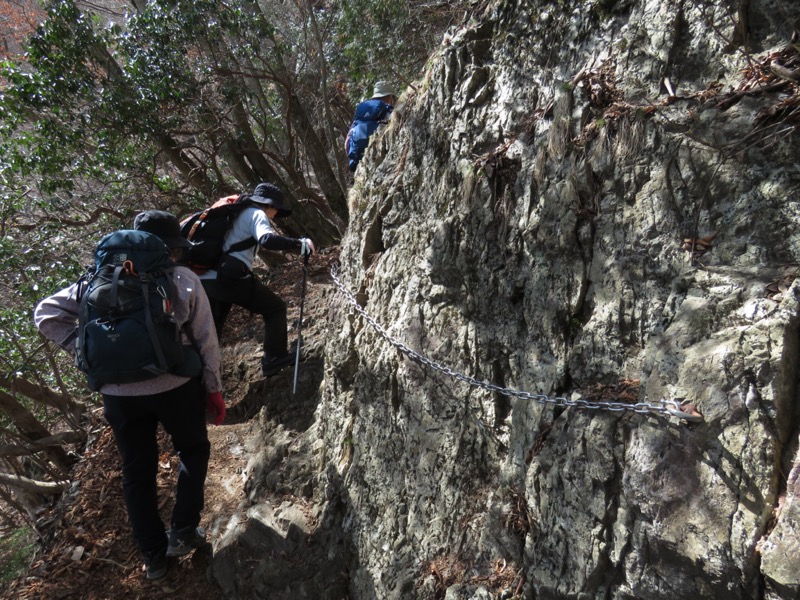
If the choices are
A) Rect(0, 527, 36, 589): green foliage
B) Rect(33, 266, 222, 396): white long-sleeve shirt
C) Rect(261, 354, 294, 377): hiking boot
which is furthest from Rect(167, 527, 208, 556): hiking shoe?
Rect(0, 527, 36, 589): green foliage

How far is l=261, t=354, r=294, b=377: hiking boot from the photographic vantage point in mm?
5992

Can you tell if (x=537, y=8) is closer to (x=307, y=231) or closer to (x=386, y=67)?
(x=386, y=67)

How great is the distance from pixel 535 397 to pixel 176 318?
2473mm

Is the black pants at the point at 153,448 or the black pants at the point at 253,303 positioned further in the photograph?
the black pants at the point at 253,303

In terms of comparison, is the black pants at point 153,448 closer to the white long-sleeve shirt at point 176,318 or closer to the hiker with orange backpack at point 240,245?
the white long-sleeve shirt at point 176,318

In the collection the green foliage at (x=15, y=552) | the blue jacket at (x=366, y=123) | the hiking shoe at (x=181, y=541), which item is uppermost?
the blue jacket at (x=366, y=123)

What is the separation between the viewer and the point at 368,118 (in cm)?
687

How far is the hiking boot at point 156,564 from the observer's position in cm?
415

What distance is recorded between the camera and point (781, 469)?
2.16 metres

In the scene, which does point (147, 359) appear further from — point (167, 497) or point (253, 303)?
point (167, 497)

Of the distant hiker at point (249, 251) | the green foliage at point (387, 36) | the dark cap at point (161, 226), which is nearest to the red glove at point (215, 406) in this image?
the dark cap at point (161, 226)

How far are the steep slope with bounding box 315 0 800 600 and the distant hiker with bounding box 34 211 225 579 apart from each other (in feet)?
4.00

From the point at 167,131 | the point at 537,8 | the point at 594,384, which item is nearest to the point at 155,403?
the point at 594,384

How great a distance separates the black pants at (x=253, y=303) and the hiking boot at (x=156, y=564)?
2227 mm
